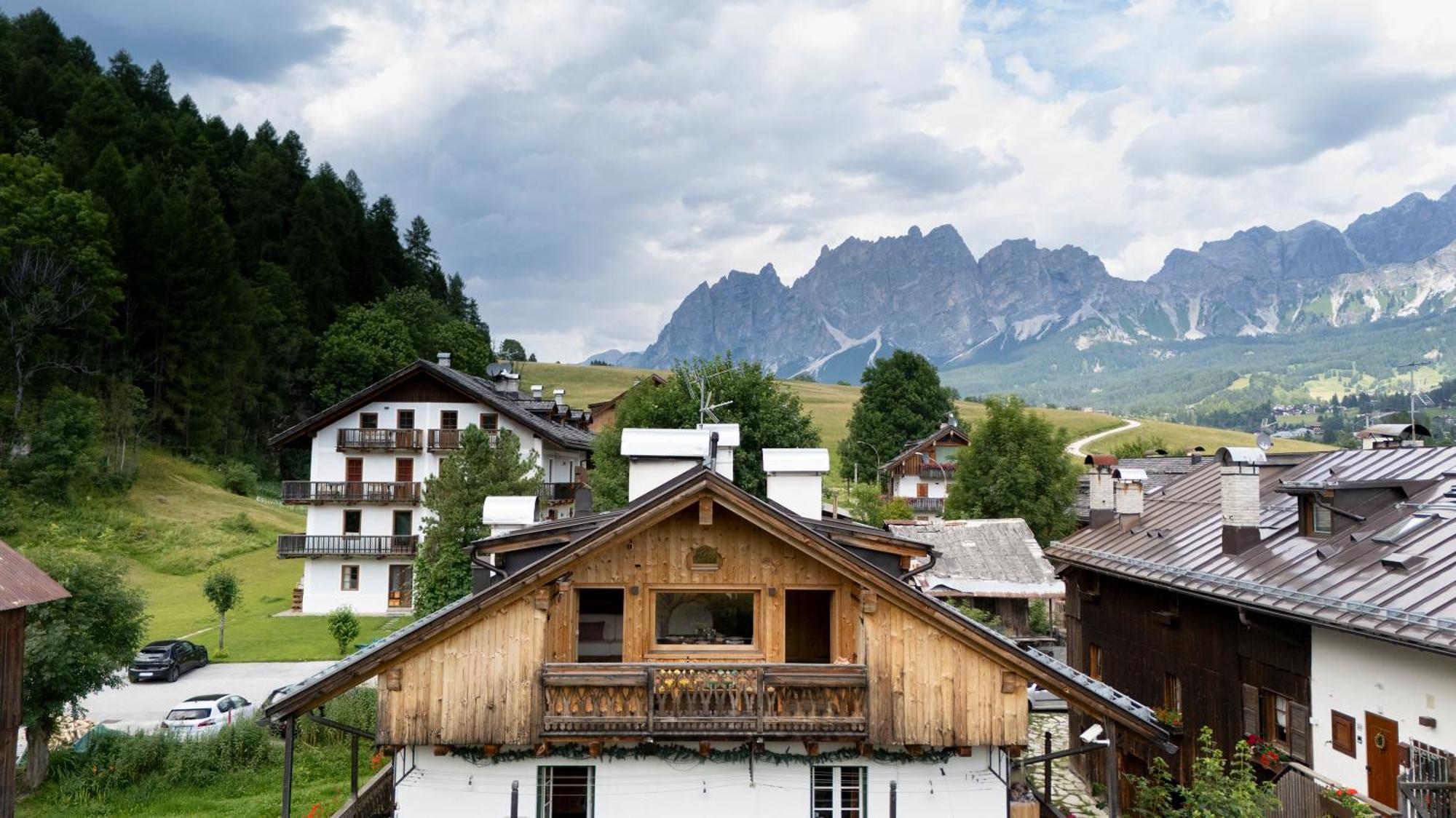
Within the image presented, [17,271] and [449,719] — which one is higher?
[17,271]

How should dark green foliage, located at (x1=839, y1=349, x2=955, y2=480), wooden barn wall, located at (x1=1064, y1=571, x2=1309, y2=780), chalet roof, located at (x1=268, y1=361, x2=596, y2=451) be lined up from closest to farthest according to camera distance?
wooden barn wall, located at (x1=1064, y1=571, x2=1309, y2=780)
chalet roof, located at (x1=268, y1=361, x2=596, y2=451)
dark green foliage, located at (x1=839, y1=349, x2=955, y2=480)

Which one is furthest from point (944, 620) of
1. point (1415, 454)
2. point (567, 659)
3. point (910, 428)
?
point (910, 428)

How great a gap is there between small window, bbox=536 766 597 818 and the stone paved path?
8.41 meters

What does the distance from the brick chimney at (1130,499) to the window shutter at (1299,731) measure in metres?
7.65

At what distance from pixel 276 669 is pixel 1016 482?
121 feet

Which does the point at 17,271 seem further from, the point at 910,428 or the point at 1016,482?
the point at 910,428

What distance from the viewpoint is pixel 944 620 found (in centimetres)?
1244

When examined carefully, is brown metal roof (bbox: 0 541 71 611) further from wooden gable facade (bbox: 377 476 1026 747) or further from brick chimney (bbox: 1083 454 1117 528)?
brick chimney (bbox: 1083 454 1117 528)

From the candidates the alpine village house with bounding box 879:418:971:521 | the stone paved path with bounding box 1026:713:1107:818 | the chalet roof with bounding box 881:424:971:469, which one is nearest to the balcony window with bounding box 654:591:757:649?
the stone paved path with bounding box 1026:713:1107:818

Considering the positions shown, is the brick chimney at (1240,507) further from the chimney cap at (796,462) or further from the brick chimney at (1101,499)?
the chimney cap at (796,462)

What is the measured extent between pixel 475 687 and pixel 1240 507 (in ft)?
46.3

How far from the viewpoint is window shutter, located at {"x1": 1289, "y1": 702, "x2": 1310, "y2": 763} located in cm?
1397

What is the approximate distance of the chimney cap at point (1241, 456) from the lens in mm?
17578

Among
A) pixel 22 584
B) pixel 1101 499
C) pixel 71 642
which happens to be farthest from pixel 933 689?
pixel 71 642
